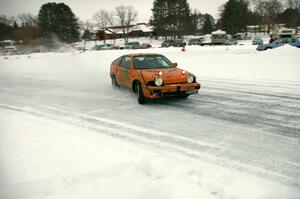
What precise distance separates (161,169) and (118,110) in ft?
12.0

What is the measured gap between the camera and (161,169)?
3961 millimetres

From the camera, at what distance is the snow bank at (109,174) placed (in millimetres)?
3426

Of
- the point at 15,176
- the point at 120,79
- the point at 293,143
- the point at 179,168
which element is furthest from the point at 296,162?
the point at 120,79

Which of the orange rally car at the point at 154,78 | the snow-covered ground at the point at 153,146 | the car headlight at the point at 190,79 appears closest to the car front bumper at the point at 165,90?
the orange rally car at the point at 154,78

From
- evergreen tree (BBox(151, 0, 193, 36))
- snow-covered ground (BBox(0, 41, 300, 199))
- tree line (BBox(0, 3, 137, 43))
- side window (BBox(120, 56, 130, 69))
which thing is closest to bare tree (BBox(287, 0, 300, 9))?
evergreen tree (BBox(151, 0, 193, 36))

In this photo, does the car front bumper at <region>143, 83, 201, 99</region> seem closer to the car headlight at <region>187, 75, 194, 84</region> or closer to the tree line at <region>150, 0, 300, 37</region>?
the car headlight at <region>187, 75, 194, 84</region>

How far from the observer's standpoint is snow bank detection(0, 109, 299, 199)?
11.2 ft

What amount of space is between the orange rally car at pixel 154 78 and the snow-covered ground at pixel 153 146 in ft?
1.23

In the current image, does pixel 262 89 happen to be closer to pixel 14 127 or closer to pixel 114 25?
pixel 14 127

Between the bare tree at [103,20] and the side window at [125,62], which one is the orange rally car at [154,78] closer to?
the side window at [125,62]

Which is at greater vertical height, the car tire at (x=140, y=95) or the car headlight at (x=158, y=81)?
the car headlight at (x=158, y=81)

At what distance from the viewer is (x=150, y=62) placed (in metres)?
8.77

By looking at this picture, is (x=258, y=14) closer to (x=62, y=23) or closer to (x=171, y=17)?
(x=171, y=17)

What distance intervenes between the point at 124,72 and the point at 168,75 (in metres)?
1.93
